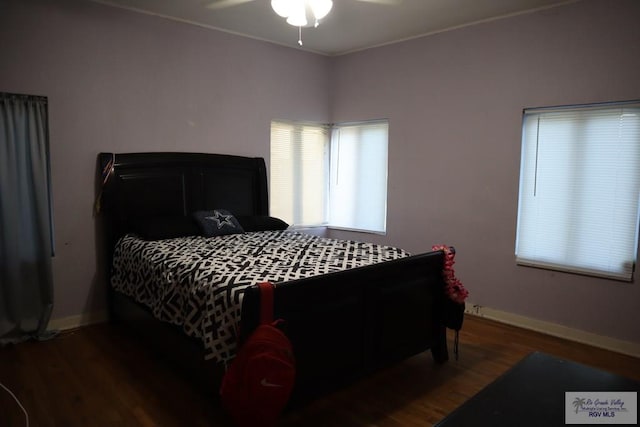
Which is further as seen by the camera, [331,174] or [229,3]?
[331,174]

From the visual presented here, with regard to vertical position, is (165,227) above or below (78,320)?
above

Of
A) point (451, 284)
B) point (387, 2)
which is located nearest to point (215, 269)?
point (451, 284)

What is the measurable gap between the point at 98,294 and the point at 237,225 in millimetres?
1310

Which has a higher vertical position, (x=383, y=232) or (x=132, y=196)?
(x=132, y=196)

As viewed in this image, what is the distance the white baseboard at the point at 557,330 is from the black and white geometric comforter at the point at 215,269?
58.9 inches

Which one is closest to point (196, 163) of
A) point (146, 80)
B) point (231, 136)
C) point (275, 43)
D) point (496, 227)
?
point (231, 136)

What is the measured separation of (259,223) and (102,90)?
1737 millimetres

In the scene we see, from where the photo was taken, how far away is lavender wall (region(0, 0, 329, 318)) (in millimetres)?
3256

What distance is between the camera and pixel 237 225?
3840mm

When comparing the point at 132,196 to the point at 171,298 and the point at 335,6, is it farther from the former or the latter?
the point at 335,6

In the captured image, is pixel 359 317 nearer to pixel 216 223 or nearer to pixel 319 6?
pixel 216 223

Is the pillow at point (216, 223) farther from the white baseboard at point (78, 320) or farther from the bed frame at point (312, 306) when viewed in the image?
the white baseboard at point (78, 320)

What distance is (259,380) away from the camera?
1827 mm

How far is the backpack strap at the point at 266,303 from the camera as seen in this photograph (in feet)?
6.45
